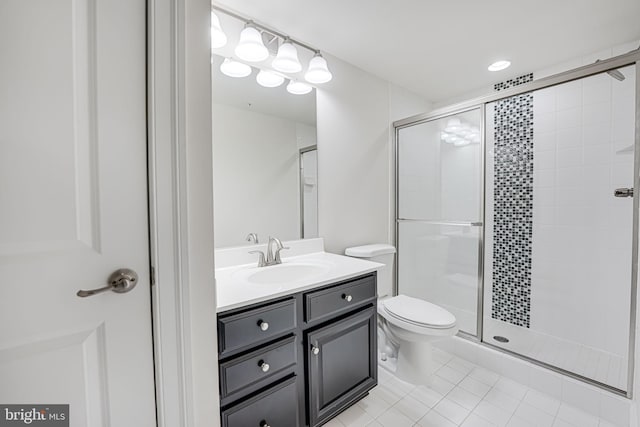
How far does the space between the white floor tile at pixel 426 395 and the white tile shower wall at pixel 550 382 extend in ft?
1.71

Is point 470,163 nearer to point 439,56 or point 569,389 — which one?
point 439,56

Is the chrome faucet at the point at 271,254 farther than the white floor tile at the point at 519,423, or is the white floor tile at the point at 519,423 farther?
the chrome faucet at the point at 271,254

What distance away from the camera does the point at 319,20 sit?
1580 mm

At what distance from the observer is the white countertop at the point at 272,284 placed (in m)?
1.02

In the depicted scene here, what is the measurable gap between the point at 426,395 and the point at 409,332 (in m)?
0.41

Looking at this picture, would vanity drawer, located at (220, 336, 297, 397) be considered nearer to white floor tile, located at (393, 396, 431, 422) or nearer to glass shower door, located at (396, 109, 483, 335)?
white floor tile, located at (393, 396, 431, 422)

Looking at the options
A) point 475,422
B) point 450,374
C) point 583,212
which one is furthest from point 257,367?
point 583,212

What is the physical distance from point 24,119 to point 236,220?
0.97 m

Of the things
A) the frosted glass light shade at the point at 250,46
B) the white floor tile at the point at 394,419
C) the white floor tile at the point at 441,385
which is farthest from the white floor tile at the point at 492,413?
the frosted glass light shade at the point at 250,46

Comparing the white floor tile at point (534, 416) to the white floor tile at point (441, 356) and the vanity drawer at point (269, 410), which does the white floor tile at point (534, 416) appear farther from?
the vanity drawer at point (269, 410)

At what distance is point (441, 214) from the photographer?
7.57ft

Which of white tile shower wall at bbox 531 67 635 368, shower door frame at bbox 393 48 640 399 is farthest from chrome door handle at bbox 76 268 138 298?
white tile shower wall at bbox 531 67 635 368

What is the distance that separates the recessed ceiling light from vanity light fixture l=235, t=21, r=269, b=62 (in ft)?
6.15

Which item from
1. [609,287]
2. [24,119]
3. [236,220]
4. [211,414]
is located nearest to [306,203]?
[236,220]
